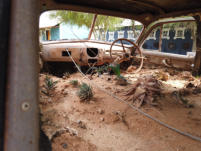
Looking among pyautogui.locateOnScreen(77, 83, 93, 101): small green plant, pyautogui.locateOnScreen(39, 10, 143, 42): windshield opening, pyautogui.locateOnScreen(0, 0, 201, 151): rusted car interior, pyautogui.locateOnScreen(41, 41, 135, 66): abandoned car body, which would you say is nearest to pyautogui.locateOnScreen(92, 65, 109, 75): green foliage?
pyautogui.locateOnScreen(41, 41, 135, 66): abandoned car body

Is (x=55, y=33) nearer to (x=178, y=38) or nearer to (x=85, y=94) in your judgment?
(x=178, y=38)

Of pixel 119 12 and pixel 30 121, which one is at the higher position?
pixel 119 12

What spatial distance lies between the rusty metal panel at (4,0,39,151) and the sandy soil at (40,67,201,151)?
27.3 inches

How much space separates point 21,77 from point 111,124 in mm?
1536

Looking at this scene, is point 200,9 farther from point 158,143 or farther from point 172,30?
point 172,30

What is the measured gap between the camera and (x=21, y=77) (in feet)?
2.85

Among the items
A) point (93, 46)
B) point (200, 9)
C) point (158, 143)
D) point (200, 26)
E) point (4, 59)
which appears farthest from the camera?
point (93, 46)

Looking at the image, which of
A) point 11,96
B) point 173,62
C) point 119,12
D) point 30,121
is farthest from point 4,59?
point 173,62

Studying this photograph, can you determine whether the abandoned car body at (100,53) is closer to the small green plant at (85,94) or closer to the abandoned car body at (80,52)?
the abandoned car body at (80,52)

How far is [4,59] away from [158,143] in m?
1.67

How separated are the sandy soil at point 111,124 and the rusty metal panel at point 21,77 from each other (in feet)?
2.27

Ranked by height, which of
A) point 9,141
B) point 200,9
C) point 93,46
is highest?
point 200,9

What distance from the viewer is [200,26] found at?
414 cm

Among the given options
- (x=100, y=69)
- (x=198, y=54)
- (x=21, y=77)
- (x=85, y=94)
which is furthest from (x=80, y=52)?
(x=21, y=77)
